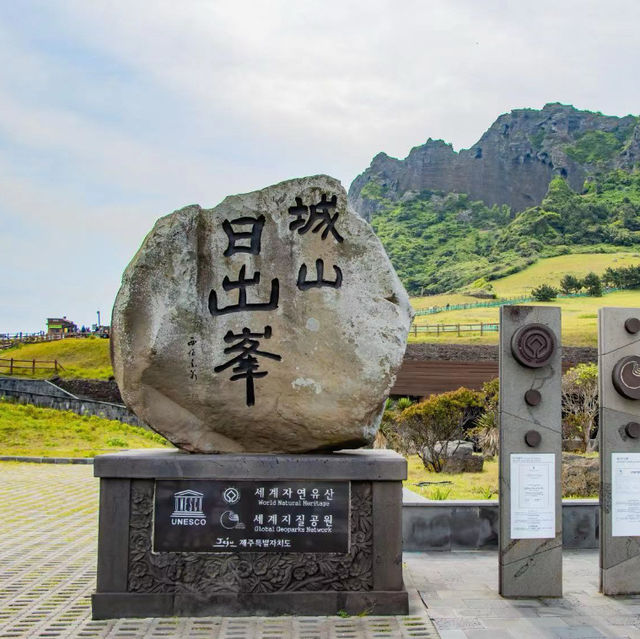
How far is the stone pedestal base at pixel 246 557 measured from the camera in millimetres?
5477

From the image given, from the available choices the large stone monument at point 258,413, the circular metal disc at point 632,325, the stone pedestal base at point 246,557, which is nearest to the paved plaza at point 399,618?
the stone pedestal base at point 246,557

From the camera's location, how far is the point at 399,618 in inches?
213

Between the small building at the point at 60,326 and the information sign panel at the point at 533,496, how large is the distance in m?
43.5

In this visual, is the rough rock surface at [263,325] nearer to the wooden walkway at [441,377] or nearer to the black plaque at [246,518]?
the black plaque at [246,518]

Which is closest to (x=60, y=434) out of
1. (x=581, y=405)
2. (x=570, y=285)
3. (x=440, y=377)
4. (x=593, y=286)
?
(x=440, y=377)

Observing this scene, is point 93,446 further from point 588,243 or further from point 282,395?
point 588,243

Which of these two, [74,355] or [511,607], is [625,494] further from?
[74,355]

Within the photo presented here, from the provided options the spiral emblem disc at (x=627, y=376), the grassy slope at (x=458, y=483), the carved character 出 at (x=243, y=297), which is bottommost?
the grassy slope at (x=458, y=483)

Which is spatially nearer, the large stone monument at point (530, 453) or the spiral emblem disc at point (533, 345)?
the large stone monument at point (530, 453)

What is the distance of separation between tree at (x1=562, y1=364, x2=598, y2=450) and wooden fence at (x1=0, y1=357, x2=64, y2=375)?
24.7 metres

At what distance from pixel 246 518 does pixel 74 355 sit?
34.4 meters

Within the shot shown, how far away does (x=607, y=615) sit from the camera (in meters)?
5.50

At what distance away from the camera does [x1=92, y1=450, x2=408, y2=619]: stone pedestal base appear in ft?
→ 18.0

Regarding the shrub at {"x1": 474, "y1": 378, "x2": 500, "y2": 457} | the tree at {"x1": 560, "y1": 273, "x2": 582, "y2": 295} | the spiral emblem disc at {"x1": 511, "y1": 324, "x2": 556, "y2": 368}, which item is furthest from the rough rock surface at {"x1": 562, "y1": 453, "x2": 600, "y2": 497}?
the tree at {"x1": 560, "y1": 273, "x2": 582, "y2": 295}
